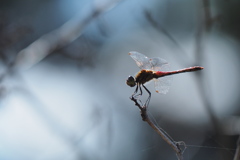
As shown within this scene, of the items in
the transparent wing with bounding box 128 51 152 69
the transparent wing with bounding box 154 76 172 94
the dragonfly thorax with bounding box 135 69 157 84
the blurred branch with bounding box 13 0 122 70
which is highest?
the blurred branch with bounding box 13 0 122 70

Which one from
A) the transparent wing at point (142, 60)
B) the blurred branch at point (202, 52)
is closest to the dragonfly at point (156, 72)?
the transparent wing at point (142, 60)

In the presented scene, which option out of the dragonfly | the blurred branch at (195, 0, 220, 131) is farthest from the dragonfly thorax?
the blurred branch at (195, 0, 220, 131)

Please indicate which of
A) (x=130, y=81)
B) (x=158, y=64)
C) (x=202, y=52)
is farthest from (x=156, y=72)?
(x=202, y=52)

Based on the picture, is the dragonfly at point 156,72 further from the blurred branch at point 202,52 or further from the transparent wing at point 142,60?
the blurred branch at point 202,52

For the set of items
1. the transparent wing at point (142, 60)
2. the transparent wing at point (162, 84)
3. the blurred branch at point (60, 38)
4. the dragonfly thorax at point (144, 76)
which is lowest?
the transparent wing at point (162, 84)

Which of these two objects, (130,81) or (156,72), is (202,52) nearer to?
(156,72)

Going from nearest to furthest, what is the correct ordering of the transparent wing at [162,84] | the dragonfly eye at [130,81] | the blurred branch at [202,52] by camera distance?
1. the dragonfly eye at [130,81]
2. the transparent wing at [162,84]
3. the blurred branch at [202,52]

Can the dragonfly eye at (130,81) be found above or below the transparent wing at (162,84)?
above

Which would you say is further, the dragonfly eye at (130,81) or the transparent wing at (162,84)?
the transparent wing at (162,84)

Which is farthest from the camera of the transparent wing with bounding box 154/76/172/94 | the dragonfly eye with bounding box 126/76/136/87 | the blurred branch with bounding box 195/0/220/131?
the blurred branch with bounding box 195/0/220/131

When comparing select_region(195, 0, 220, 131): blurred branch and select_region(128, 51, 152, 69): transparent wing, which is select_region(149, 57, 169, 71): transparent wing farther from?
select_region(195, 0, 220, 131): blurred branch
